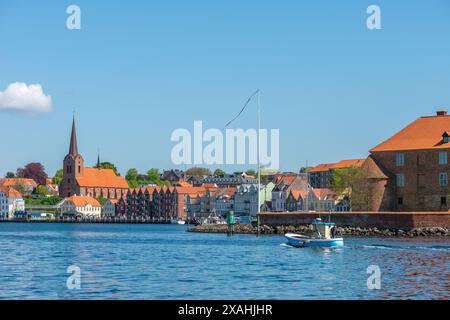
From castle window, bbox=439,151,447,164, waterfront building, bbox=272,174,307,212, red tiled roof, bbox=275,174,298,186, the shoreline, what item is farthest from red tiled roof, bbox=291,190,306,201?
castle window, bbox=439,151,447,164

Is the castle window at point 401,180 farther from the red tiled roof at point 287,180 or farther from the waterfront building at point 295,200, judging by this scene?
the red tiled roof at point 287,180

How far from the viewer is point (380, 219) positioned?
3509 inches

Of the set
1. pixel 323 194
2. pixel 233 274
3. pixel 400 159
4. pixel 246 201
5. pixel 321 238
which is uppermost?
pixel 400 159

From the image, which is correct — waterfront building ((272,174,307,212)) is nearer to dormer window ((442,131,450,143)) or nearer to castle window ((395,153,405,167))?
castle window ((395,153,405,167))

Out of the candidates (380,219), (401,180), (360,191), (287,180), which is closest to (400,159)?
(401,180)

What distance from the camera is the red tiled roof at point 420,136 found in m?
95.6

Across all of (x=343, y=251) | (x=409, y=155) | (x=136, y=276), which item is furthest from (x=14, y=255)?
(x=409, y=155)

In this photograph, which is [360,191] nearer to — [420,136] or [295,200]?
[420,136]

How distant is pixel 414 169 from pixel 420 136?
4.50 m
